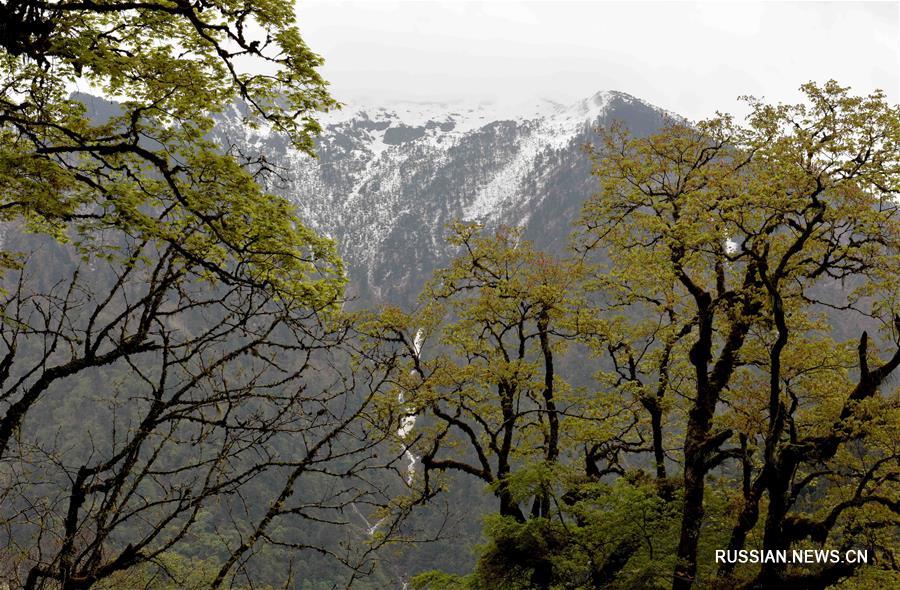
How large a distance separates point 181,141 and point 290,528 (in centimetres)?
9264

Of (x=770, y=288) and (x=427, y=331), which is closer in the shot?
(x=770, y=288)

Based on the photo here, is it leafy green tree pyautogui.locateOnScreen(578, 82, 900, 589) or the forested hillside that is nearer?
the forested hillside

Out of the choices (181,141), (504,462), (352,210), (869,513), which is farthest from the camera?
(352,210)

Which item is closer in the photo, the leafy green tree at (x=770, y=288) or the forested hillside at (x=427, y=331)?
the forested hillside at (x=427, y=331)

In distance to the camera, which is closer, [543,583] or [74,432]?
[543,583]

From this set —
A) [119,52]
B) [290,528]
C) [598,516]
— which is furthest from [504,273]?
[290,528]

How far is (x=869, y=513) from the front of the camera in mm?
11656

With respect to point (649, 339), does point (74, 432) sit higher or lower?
lower

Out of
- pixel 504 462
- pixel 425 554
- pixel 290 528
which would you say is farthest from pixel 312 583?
pixel 504 462

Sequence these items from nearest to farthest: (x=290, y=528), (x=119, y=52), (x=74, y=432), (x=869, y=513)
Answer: (x=119, y=52) < (x=869, y=513) < (x=290, y=528) < (x=74, y=432)

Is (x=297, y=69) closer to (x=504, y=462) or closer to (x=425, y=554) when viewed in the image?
(x=504, y=462)

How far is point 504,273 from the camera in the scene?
57.5 ft

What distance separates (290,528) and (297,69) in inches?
→ 3688

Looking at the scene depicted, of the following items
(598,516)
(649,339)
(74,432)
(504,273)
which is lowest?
(74,432)
